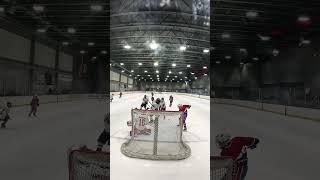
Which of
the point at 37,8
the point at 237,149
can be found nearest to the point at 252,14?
the point at 37,8

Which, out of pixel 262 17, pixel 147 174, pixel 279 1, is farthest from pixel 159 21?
pixel 147 174

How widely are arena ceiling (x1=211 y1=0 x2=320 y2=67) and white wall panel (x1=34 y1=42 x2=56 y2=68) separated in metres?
15.3

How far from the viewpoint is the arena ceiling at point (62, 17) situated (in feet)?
55.0

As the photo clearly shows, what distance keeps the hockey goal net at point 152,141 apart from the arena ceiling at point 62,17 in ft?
35.7

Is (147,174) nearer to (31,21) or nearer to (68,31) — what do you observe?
(31,21)

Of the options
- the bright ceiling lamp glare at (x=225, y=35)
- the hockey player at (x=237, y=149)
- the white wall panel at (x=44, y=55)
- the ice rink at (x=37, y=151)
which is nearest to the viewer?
the hockey player at (x=237, y=149)

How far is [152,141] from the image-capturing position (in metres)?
8.12

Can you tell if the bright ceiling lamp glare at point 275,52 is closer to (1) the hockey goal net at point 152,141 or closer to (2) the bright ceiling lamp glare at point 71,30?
(2) the bright ceiling lamp glare at point 71,30

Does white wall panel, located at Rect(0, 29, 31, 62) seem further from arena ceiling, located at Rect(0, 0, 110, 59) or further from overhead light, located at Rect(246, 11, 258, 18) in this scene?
overhead light, located at Rect(246, 11, 258, 18)

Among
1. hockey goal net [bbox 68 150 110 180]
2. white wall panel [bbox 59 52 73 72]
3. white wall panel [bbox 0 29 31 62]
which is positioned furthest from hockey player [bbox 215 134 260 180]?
white wall panel [bbox 59 52 73 72]

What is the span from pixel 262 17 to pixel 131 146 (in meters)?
13.7

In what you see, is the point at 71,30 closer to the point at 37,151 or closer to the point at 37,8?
the point at 37,8

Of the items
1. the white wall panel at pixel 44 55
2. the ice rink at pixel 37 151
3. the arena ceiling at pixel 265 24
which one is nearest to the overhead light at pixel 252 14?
the arena ceiling at pixel 265 24

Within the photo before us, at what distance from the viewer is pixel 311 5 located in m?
15.3
